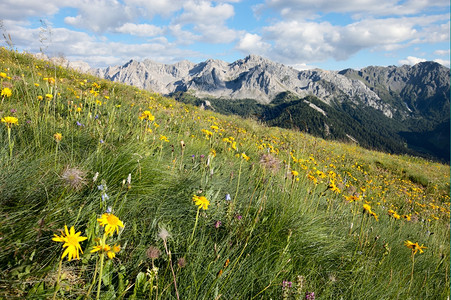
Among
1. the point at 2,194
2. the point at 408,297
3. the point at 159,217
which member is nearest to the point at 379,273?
the point at 408,297

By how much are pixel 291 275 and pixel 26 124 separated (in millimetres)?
3352

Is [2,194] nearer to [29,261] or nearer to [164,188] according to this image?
[29,261]

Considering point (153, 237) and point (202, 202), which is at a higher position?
point (202, 202)

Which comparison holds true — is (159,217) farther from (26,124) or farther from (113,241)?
(26,124)

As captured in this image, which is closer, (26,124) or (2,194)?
(2,194)

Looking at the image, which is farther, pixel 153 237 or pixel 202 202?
pixel 153 237

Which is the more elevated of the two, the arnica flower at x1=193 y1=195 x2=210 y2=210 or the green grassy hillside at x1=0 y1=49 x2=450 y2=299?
the arnica flower at x1=193 y1=195 x2=210 y2=210

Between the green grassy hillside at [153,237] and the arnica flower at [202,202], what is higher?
the arnica flower at [202,202]

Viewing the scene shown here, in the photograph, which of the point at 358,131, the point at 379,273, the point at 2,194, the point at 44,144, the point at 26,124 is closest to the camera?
the point at 2,194

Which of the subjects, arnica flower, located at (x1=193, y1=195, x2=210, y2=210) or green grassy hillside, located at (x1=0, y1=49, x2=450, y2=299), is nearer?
Result: green grassy hillside, located at (x1=0, y1=49, x2=450, y2=299)

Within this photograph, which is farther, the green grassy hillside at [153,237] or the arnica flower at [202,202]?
the arnica flower at [202,202]

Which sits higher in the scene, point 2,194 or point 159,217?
point 2,194

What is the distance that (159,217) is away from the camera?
2076 millimetres

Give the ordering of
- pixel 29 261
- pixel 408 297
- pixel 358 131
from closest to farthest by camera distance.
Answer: pixel 29 261 → pixel 408 297 → pixel 358 131
